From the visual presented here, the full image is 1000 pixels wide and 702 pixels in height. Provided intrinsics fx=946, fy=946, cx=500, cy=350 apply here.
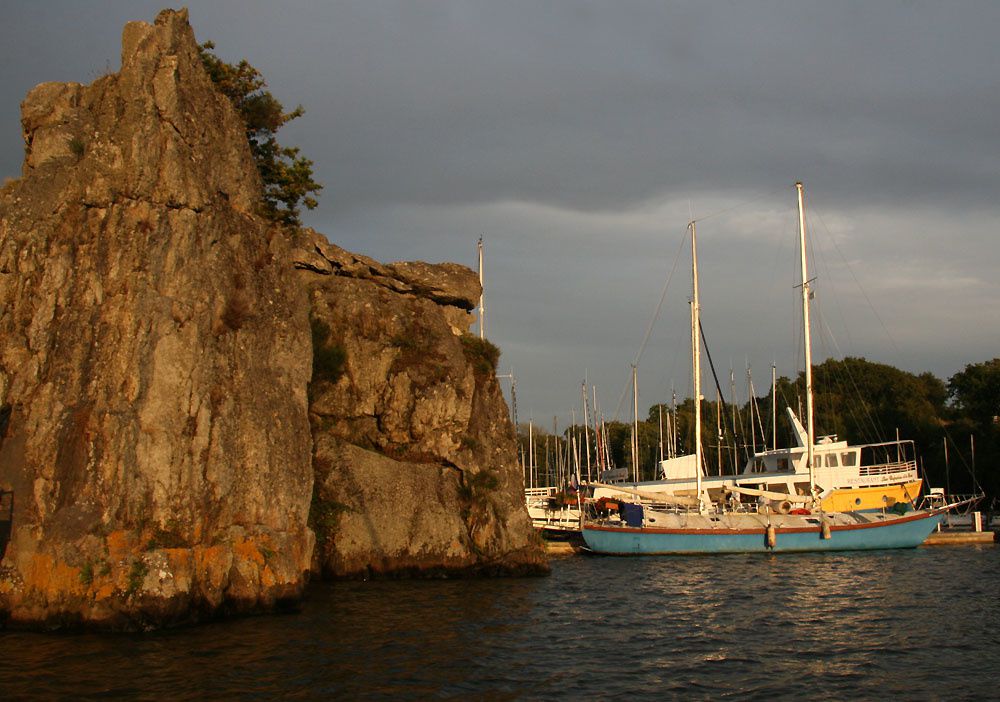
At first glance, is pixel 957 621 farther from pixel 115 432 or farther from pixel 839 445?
pixel 839 445

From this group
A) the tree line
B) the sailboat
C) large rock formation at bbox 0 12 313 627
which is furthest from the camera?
the tree line

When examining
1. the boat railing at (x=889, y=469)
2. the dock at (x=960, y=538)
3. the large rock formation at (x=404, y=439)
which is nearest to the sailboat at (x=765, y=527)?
the dock at (x=960, y=538)

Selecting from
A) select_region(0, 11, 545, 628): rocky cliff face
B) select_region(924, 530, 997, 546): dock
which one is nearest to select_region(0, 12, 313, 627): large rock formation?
select_region(0, 11, 545, 628): rocky cliff face

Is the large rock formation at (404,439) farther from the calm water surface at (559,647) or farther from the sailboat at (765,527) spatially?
the sailboat at (765,527)

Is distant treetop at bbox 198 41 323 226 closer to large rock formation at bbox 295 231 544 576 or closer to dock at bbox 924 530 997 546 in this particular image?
large rock formation at bbox 295 231 544 576

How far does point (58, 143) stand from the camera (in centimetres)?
2991

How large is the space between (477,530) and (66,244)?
68.3ft

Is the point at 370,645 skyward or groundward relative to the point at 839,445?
groundward

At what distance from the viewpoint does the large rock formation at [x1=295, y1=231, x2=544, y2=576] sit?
3928cm

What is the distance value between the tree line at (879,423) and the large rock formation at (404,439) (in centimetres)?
3303

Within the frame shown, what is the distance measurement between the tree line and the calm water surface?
127 ft

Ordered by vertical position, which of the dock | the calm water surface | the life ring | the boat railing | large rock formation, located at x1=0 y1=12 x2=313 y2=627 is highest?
large rock formation, located at x1=0 y1=12 x2=313 y2=627

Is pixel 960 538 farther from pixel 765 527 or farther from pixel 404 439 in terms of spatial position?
pixel 404 439

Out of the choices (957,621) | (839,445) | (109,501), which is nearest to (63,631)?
(109,501)
